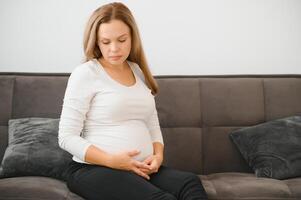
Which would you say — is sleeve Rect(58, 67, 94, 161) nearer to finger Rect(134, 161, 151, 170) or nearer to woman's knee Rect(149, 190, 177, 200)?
finger Rect(134, 161, 151, 170)

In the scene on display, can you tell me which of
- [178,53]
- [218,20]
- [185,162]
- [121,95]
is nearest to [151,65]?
[178,53]

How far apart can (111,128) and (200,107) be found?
741 mm

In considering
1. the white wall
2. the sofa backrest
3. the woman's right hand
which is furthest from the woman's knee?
the white wall

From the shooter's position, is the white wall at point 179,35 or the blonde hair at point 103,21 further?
the white wall at point 179,35

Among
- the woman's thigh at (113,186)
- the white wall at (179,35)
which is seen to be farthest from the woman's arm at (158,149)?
the white wall at (179,35)

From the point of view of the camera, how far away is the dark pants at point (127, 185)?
152cm

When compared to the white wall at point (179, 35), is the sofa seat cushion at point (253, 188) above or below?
below

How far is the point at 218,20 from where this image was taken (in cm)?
261

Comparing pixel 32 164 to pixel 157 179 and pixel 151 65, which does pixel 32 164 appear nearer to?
pixel 157 179

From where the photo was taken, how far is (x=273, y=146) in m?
2.12

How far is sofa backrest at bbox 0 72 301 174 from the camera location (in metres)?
2.24

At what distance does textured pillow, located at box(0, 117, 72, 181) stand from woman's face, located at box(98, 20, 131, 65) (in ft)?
1.82

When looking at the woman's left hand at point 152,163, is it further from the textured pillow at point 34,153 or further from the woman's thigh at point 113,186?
the textured pillow at point 34,153

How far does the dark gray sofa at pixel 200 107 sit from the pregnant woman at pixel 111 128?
15.6 inches
